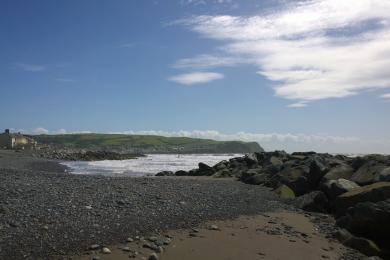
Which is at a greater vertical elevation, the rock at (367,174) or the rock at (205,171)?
the rock at (367,174)

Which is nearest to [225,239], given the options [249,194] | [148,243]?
[148,243]

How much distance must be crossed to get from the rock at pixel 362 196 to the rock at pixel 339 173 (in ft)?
12.0

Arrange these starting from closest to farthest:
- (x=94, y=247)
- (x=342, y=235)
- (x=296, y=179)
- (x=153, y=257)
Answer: (x=153, y=257)
(x=94, y=247)
(x=342, y=235)
(x=296, y=179)

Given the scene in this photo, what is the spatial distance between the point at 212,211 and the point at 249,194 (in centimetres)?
547

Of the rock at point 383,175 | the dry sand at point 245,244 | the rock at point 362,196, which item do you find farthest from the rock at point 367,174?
the dry sand at point 245,244

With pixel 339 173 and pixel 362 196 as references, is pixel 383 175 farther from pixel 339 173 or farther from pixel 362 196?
pixel 339 173

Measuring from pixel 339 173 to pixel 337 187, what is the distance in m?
3.31

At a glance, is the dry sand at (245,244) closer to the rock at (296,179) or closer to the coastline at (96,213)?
the coastline at (96,213)

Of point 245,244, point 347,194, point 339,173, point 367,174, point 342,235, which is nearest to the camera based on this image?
point 245,244

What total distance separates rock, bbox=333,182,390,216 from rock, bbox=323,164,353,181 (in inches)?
144

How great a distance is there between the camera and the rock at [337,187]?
52.6 feet

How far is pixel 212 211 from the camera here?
13.8 meters

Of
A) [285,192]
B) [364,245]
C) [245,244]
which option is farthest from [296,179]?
[245,244]

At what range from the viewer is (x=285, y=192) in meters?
19.2
